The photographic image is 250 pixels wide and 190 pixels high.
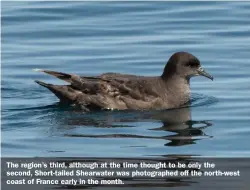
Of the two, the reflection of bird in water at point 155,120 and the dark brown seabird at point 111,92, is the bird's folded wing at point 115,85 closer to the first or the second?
the dark brown seabird at point 111,92

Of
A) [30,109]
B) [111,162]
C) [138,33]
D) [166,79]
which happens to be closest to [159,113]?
[166,79]

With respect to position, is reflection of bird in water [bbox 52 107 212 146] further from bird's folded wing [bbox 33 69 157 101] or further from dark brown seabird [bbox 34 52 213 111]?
bird's folded wing [bbox 33 69 157 101]

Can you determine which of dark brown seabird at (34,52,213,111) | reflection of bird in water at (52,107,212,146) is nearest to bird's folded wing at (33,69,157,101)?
dark brown seabird at (34,52,213,111)

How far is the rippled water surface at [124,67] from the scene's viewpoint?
45.5 feet

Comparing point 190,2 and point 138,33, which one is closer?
point 138,33

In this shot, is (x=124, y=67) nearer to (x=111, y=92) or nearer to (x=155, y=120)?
(x=111, y=92)

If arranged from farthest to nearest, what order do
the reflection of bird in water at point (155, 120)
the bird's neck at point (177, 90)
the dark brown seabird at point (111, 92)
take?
the bird's neck at point (177, 90), the dark brown seabird at point (111, 92), the reflection of bird in water at point (155, 120)

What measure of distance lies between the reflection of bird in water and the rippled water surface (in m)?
0.01

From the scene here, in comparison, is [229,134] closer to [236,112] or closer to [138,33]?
[236,112]

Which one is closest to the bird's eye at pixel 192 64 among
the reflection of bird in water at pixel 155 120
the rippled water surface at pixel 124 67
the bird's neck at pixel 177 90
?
the bird's neck at pixel 177 90

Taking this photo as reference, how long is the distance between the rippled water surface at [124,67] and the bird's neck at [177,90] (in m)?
0.19

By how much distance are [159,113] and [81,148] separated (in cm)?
280

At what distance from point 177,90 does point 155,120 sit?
1430 mm

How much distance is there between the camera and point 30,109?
52.5 ft
